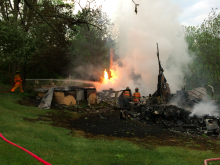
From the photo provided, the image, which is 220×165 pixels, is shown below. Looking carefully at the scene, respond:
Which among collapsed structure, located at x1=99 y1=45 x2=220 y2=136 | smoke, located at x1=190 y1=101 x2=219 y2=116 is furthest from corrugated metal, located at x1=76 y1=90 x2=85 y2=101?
smoke, located at x1=190 y1=101 x2=219 y2=116

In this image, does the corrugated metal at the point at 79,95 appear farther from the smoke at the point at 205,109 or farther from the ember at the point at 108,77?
the ember at the point at 108,77

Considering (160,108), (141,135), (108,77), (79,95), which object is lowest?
(141,135)

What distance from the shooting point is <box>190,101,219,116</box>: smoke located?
12981 mm

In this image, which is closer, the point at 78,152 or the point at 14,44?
the point at 78,152

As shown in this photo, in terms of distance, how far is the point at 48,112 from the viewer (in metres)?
12.7

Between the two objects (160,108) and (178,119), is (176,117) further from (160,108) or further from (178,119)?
(160,108)

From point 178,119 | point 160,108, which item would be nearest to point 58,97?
point 160,108

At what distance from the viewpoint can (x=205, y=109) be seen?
14.5 metres

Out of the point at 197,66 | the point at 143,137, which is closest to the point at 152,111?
the point at 143,137

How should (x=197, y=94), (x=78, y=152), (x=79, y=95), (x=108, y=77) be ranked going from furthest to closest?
(x=108, y=77)
(x=197, y=94)
(x=79, y=95)
(x=78, y=152)

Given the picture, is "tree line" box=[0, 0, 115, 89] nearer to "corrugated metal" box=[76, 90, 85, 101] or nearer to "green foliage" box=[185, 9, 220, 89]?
"corrugated metal" box=[76, 90, 85, 101]

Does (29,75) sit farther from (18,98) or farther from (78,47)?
(18,98)

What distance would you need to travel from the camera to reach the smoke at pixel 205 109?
12981 millimetres

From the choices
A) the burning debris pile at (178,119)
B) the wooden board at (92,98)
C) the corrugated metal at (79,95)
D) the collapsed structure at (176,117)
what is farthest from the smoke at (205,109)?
the corrugated metal at (79,95)
